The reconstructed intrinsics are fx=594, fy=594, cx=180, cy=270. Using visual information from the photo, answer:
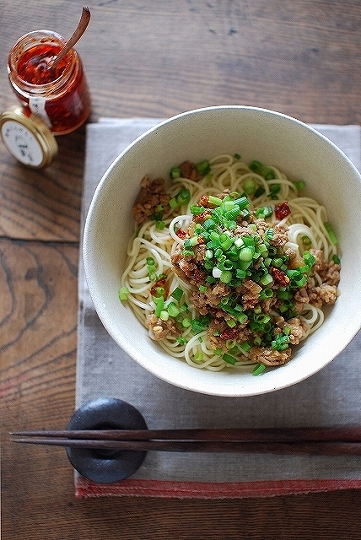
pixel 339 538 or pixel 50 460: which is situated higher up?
pixel 50 460

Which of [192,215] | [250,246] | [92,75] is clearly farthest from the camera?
[92,75]

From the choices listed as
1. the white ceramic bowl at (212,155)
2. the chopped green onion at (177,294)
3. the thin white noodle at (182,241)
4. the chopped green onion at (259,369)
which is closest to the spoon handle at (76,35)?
the white ceramic bowl at (212,155)

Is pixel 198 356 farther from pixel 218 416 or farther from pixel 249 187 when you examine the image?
pixel 249 187

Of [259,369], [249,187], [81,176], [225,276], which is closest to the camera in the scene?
[225,276]

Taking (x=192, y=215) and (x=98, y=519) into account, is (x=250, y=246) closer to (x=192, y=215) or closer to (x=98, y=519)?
(x=192, y=215)

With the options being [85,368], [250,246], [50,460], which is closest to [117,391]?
[85,368]

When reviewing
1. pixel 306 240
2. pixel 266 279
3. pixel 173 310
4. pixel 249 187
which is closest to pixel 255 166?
pixel 249 187
